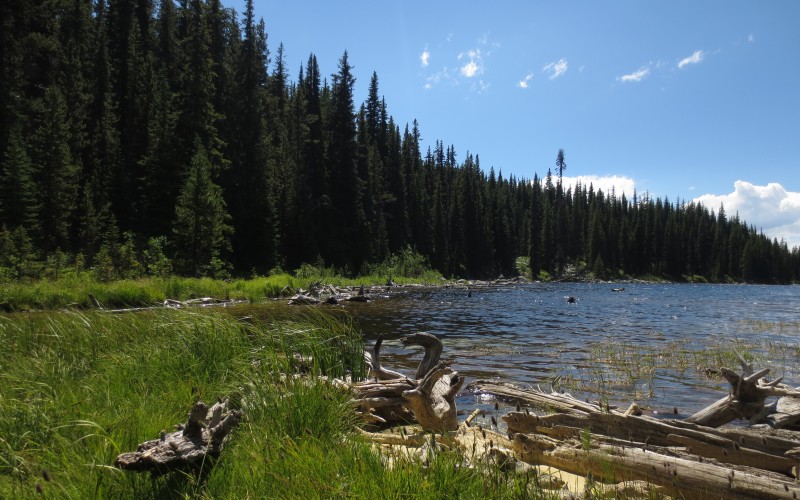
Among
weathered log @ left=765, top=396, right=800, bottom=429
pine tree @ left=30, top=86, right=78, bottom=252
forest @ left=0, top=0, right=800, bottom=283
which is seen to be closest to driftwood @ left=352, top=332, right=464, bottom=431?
weathered log @ left=765, top=396, right=800, bottom=429

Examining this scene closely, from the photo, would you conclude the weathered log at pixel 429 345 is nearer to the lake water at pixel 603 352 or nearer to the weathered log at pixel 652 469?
the lake water at pixel 603 352

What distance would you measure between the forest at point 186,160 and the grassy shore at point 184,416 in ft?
61.8

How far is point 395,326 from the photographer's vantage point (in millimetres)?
16703

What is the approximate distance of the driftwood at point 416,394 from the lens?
17.0ft

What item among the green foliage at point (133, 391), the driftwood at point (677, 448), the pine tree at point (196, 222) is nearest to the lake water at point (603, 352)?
the driftwood at point (677, 448)

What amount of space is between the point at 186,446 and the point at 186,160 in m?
37.8

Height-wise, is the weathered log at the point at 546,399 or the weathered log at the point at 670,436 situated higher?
the weathered log at the point at 670,436

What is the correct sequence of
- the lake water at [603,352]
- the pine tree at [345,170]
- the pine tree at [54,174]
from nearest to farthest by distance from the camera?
the lake water at [603,352]
the pine tree at [54,174]
the pine tree at [345,170]

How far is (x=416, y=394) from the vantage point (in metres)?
5.15

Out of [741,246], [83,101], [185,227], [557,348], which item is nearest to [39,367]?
[557,348]

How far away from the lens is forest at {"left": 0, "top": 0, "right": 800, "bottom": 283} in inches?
1130

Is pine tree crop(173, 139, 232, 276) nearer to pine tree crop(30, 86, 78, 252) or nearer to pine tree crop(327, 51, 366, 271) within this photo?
pine tree crop(30, 86, 78, 252)

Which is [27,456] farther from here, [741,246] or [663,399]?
[741,246]

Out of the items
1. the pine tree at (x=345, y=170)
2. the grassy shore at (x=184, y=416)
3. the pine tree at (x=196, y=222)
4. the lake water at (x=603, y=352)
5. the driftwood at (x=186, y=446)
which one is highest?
the pine tree at (x=345, y=170)
